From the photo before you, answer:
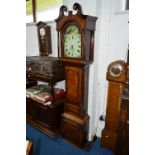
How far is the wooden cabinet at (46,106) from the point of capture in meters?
2.06

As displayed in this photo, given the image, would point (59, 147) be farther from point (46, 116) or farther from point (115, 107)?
point (115, 107)

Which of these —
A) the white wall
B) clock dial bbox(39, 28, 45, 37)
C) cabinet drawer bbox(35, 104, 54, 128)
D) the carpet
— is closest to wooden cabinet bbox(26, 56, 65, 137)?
cabinet drawer bbox(35, 104, 54, 128)

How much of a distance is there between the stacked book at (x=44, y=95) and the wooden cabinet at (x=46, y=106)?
0.18 feet

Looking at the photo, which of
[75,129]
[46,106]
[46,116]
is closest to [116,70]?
[75,129]

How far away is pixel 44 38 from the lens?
237 cm

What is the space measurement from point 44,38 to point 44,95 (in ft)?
2.91

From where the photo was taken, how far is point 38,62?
2.17 metres

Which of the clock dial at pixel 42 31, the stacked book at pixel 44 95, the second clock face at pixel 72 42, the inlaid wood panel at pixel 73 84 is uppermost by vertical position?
the clock dial at pixel 42 31

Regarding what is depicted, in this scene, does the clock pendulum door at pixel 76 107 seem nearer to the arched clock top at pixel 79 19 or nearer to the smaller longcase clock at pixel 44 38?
the arched clock top at pixel 79 19

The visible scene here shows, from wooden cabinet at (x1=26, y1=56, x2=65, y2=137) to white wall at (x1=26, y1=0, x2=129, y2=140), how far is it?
471mm

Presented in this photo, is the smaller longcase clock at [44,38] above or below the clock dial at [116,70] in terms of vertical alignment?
above

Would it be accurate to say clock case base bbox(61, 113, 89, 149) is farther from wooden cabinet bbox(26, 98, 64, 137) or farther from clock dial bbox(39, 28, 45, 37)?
clock dial bbox(39, 28, 45, 37)

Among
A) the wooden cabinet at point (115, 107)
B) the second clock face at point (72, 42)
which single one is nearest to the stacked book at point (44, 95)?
the second clock face at point (72, 42)
